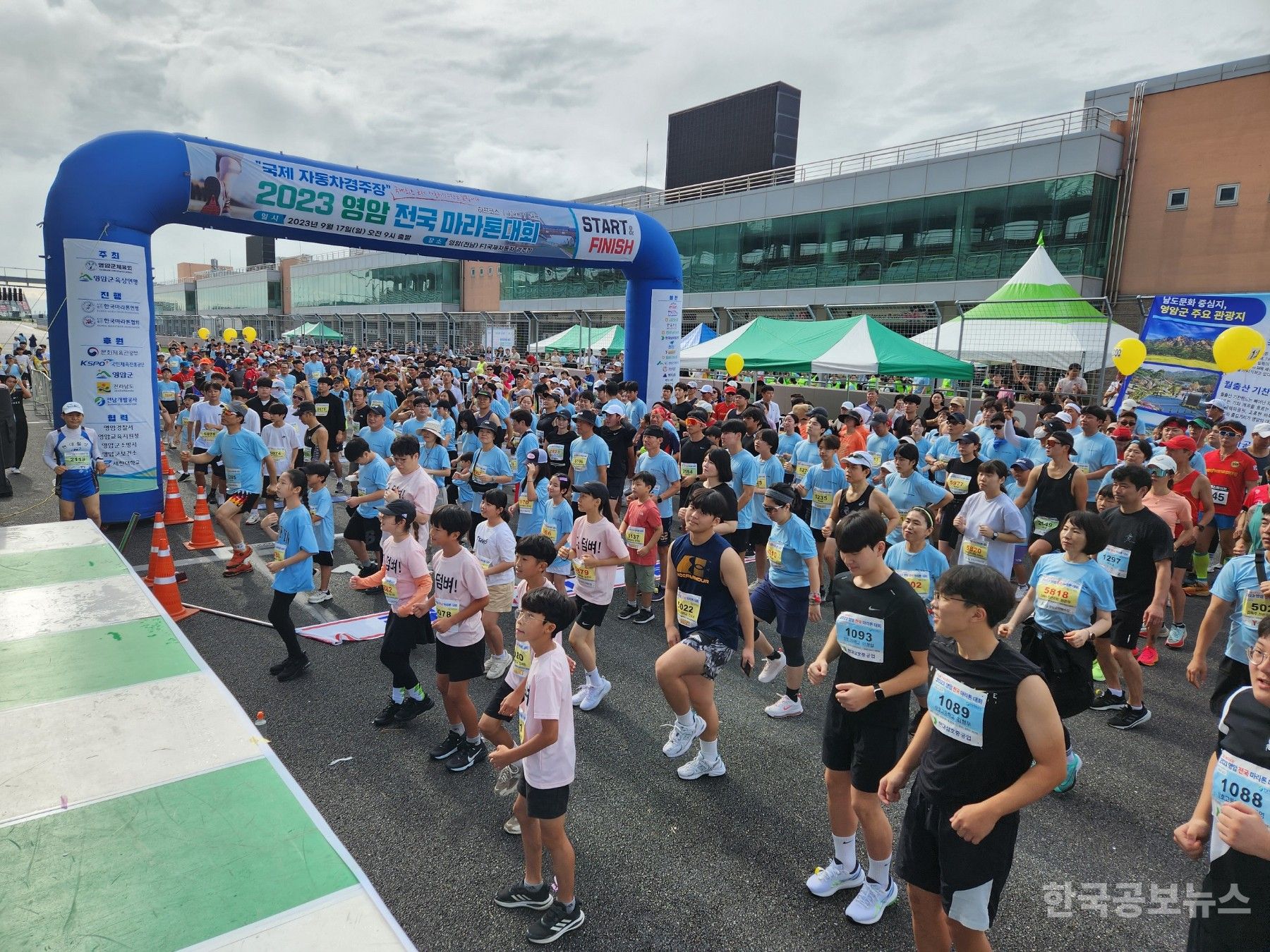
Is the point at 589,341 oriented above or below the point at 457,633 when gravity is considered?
above

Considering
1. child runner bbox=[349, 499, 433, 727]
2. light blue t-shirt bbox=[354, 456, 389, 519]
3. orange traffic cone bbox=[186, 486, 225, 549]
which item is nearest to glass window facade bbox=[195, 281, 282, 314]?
orange traffic cone bbox=[186, 486, 225, 549]

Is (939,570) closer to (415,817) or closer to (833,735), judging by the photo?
(833,735)

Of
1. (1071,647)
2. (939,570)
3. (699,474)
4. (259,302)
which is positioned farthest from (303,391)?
(259,302)

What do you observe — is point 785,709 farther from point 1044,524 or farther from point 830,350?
point 830,350

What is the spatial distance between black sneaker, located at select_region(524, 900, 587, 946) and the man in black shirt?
4.05m

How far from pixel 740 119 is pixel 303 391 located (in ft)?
184

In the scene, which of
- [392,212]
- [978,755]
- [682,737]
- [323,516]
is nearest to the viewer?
[978,755]

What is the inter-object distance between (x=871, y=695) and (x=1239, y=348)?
1068 centimetres

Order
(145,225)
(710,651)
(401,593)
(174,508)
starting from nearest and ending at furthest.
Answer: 1. (710,651)
2. (401,593)
3. (145,225)
4. (174,508)

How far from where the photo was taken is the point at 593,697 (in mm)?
5453

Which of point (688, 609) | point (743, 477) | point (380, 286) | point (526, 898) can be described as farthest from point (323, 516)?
point (380, 286)

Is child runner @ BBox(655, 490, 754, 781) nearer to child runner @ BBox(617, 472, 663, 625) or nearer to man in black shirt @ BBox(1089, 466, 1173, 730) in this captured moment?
child runner @ BBox(617, 472, 663, 625)

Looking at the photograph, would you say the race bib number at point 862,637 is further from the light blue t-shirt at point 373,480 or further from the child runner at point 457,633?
the light blue t-shirt at point 373,480

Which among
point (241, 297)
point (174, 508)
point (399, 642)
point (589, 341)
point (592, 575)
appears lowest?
point (174, 508)
